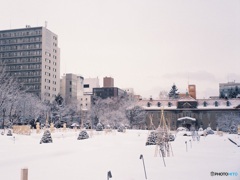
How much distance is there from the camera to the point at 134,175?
37.1 ft

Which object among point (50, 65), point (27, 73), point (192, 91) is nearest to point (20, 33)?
point (27, 73)

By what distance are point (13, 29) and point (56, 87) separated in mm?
22317

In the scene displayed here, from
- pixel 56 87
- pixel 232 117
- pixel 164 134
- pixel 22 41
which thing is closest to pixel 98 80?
pixel 56 87

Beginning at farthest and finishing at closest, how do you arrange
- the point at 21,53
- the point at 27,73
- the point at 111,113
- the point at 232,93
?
1. the point at 21,53
2. the point at 27,73
3. the point at 232,93
4. the point at 111,113

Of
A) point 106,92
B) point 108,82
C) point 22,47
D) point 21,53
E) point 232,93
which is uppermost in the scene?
point 22,47

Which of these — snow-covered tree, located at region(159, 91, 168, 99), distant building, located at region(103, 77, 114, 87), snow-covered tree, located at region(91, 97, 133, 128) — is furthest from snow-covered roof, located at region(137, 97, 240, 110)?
distant building, located at region(103, 77, 114, 87)

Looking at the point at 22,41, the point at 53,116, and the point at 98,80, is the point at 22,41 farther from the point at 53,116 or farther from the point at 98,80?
the point at 98,80

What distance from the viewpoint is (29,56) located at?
87438 mm

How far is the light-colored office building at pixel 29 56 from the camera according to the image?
283ft

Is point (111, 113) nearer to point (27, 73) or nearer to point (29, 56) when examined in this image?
point (27, 73)

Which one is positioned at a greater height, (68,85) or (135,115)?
(68,85)

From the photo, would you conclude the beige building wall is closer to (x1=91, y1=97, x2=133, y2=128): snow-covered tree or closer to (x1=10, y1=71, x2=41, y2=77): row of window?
(x1=10, y1=71, x2=41, y2=77): row of window

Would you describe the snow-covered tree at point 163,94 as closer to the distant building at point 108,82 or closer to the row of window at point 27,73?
the distant building at point 108,82

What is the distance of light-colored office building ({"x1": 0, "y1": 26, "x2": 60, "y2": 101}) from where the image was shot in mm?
86312
